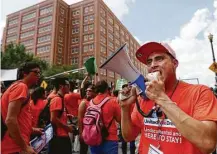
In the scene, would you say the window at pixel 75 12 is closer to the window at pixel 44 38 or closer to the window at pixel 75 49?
the window at pixel 75 49

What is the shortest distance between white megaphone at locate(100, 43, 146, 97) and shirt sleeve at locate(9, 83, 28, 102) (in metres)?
1.04

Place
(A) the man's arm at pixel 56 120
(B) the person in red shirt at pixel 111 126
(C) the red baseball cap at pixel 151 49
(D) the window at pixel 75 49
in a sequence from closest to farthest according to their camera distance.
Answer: (C) the red baseball cap at pixel 151 49
(B) the person in red shirt at pixel 111 126
(A) the man's arm at pixel 56 120
(D) the window at pixel 75 49

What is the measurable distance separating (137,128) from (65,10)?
80071mm

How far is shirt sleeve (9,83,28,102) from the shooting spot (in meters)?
2.77

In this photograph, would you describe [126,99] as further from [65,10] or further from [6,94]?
[65,10]

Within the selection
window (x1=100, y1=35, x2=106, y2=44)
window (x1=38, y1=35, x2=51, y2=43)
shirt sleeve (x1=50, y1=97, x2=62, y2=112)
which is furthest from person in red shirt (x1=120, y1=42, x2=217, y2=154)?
window (x1=38, y1=35, x2=51, y2=43)

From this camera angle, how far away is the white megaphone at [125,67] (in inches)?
79.8

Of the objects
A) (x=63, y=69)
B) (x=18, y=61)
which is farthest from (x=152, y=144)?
(x=63, y=69)

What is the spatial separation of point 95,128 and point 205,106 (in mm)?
2723

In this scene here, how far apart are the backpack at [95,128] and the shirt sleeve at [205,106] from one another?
2615 mm

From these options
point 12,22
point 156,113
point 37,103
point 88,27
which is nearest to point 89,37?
point 88,27

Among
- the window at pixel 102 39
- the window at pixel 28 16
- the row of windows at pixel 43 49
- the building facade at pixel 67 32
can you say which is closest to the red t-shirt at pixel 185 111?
the building facade at pixel 67 32

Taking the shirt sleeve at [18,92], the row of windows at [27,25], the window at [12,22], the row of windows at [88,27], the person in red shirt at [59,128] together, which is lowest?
the person in red shirt at [59,128]

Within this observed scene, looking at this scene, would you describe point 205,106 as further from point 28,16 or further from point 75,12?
point 28,16
